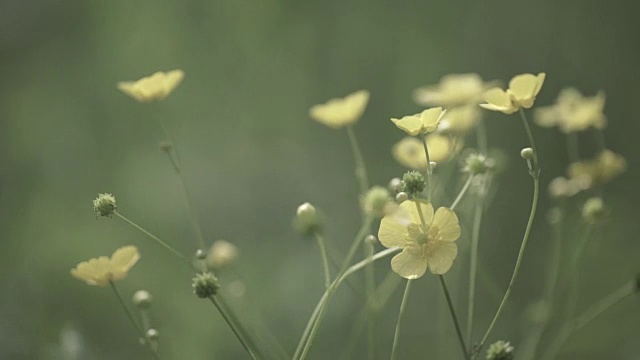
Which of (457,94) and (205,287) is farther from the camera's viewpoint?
(457,94)

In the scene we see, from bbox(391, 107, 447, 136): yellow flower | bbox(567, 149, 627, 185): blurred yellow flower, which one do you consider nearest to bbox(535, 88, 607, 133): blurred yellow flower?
bbox(567, 149, 627, 185): blurred yellow flower

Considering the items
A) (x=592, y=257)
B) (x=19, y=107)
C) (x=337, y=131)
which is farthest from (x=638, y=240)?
(x=19, y=107)

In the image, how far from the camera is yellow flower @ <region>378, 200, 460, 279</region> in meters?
0.65

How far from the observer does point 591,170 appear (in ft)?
3.00

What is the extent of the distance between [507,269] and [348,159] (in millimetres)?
350

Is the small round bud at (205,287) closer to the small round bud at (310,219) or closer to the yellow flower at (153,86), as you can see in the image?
the small round bud at (310,219)

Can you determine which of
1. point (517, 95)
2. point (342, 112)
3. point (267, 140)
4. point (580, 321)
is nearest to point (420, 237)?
point (517, 95)

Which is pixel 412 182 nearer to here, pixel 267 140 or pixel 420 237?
pixel 420 237

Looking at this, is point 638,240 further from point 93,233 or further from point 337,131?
point 93,233

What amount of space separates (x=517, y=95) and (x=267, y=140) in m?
0.96

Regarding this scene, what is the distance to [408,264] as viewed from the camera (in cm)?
66

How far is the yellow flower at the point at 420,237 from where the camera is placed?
646 millimetres

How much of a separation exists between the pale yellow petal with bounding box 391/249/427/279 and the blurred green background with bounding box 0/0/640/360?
641mm

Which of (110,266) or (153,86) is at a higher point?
(153,86)
